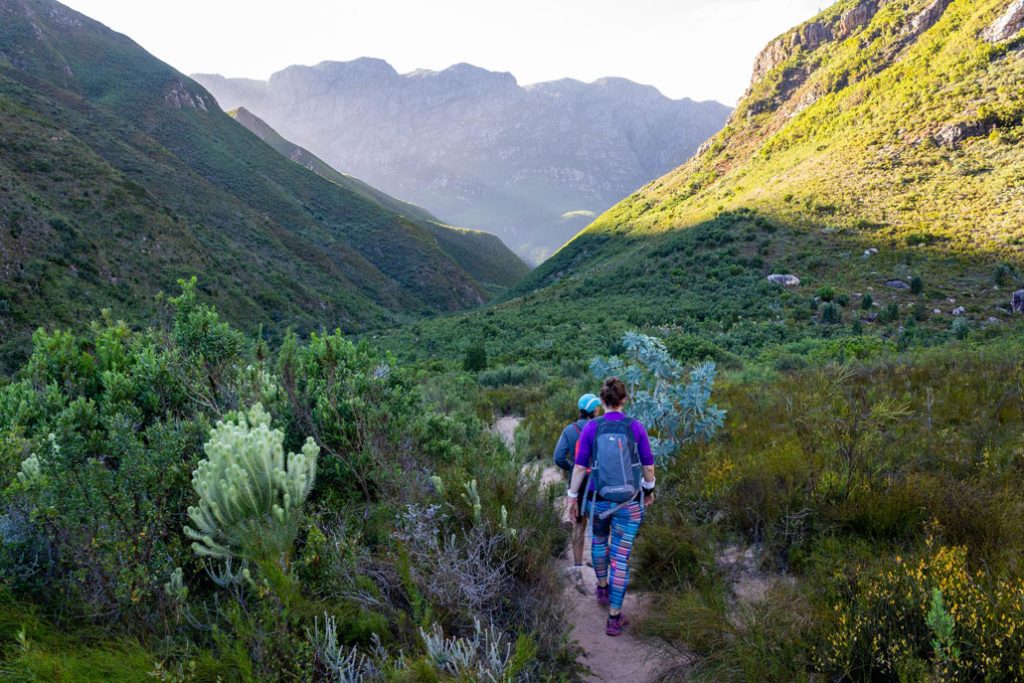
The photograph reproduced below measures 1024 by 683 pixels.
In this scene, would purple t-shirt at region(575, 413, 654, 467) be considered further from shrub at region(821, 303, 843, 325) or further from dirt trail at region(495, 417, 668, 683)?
shrub at region(821, 303, 843, 325)

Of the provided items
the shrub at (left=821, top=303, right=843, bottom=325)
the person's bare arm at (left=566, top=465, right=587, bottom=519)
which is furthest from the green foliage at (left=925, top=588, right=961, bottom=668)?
the shrub at (left=821, top=303, right=843, bottom=325)

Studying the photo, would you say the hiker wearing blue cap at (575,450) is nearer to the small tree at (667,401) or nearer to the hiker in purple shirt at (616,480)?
the hiker in purple shirt at (616,480)

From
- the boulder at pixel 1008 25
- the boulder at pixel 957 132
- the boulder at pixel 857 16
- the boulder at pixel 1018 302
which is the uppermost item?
the boulder at pixel 857 16

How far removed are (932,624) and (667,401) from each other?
3729 millimetres

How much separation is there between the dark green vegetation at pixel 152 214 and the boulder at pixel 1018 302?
31170 millimetres

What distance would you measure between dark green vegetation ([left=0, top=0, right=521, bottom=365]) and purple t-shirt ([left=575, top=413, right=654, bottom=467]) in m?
18.0

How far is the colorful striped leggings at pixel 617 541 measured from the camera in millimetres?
3701

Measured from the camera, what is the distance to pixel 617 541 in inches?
149

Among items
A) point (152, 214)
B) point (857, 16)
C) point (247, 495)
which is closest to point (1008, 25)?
point (857, 16)

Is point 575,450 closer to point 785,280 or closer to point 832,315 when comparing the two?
point 832,315

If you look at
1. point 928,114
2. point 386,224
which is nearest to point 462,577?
point 928,114

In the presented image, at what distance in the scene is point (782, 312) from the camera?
785 inches

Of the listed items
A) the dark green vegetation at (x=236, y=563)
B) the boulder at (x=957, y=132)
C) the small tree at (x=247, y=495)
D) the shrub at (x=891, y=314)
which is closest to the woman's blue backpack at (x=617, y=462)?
the dark green vegetation at (x=236, y=563)

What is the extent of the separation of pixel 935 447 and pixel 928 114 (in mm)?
33999
